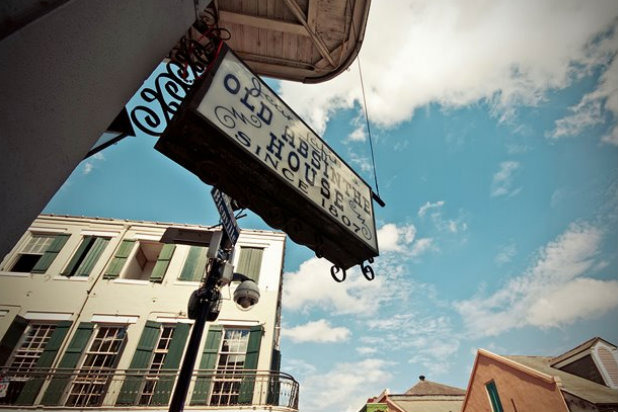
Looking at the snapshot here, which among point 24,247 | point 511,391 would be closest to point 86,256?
point 24,247

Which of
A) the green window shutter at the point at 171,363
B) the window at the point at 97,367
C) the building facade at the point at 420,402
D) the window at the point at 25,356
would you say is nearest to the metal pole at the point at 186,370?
the green window shutter at the point at 171,363

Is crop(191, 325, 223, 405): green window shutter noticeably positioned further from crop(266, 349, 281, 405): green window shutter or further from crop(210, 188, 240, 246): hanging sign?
crop(210, 188, 240, 246): hanging sign

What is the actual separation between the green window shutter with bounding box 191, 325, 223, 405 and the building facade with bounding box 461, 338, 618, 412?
13463 mm

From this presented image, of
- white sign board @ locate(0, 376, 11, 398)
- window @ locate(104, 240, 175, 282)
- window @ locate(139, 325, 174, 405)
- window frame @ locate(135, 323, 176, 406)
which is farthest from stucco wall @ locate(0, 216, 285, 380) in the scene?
white sign board @ locate(0, 376, 11, 398)

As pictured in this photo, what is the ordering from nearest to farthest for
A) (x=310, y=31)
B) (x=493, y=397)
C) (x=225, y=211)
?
(x=310, y=31)
(x=225, y=211)
(x=493, y=397)

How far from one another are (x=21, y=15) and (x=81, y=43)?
0.81 ft

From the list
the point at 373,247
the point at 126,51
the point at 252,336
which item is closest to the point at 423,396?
the point at 252,336

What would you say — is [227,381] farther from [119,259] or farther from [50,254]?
[50,254]

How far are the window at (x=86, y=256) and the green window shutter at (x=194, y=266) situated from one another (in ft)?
11.2

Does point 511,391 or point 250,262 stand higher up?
point 250,262

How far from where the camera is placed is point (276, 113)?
6.54 ft

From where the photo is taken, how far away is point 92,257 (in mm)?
11516

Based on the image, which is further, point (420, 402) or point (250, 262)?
point (420, 402)

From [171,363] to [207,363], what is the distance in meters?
1.09
